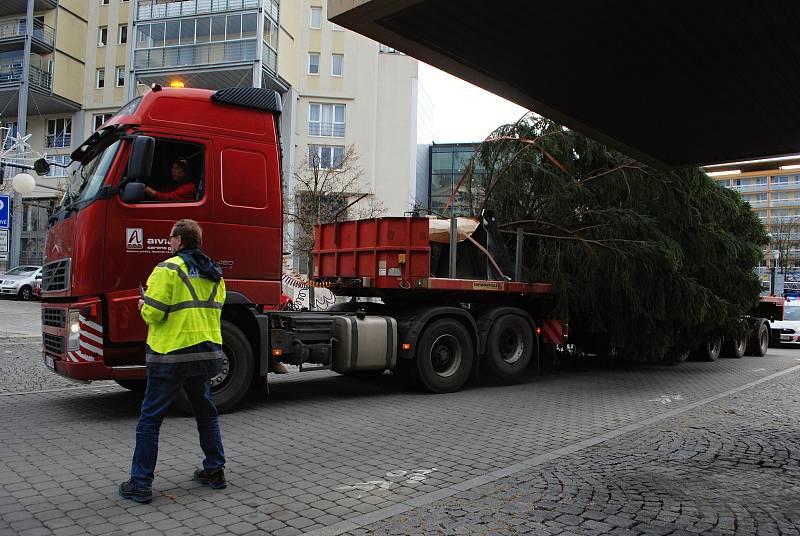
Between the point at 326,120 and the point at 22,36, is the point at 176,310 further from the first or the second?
the point at 22,36

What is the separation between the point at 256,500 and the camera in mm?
4359

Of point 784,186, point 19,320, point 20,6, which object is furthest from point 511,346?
point 784,186

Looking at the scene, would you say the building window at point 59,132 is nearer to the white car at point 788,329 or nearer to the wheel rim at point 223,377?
the wheel rim at point 223,377

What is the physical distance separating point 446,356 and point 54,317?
5.05 metres

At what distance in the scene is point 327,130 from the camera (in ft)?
139

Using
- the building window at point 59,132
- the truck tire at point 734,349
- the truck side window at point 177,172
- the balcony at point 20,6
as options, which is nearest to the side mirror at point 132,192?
the truck side window at point 177,172

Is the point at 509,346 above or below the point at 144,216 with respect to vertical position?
below

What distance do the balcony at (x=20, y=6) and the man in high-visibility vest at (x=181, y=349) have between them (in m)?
42.0

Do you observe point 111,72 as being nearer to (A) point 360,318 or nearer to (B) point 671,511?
(A) point 360,318

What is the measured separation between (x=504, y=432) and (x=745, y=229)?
33.0 ft

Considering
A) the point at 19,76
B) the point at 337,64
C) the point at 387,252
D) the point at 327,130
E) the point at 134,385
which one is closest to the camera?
the point at 134,385

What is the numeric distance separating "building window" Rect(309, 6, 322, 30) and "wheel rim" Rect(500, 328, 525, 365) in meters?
37.8

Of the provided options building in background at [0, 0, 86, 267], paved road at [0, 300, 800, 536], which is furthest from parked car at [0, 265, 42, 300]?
paved road at [0, 300, 800, 536]

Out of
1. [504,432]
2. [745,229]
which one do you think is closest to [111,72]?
[745,229]
